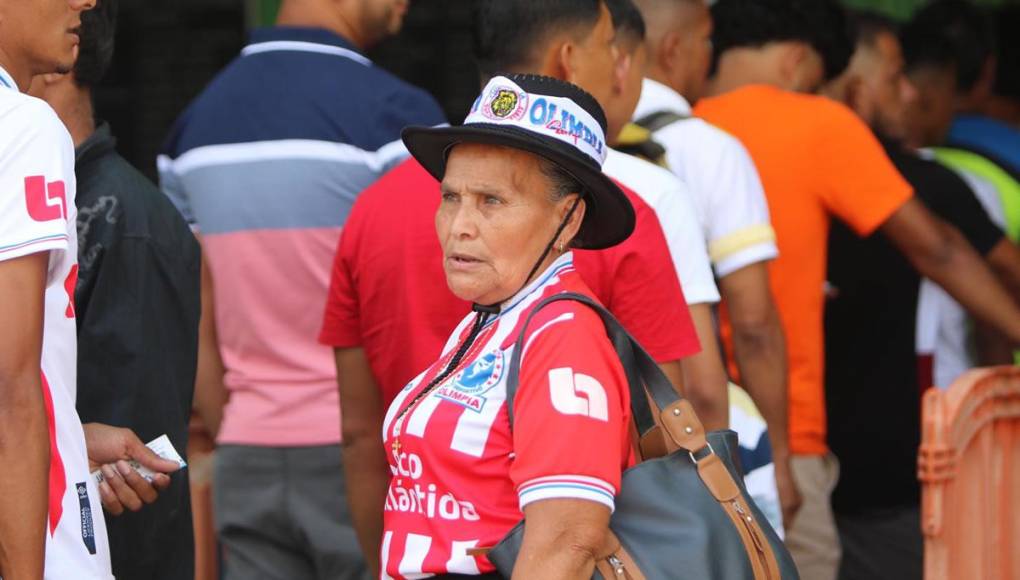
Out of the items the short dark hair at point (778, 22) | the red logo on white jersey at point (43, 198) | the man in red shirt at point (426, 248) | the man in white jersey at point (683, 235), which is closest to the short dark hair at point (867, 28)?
the short dark hair at point (778, 22)

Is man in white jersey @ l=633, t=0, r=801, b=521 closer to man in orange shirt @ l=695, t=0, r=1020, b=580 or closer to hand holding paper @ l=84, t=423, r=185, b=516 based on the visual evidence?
man in orange shirt @ l=695, t=0, r=1020, b=580

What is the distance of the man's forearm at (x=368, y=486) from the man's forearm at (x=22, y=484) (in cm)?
137

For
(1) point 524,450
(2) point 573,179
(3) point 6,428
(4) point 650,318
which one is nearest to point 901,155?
(4) point 650,318

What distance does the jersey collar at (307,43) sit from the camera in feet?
14.3

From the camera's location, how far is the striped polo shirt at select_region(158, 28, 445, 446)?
4191 mm

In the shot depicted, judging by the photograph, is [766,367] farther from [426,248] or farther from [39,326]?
[39,326]

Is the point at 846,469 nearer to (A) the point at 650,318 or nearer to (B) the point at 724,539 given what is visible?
(A) the point at 650,318

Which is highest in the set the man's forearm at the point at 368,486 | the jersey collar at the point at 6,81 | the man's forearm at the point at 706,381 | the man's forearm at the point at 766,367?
the jersey collar at the point at 6,81

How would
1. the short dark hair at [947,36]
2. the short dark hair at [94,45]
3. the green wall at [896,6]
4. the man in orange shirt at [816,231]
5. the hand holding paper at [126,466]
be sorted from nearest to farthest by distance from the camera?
the hand holding paper at [126,466] → the short dark hair at [94,45] → the man in orange shirt at [816,231] → the short dark hair at [947,36] → the green wall at [896,6]

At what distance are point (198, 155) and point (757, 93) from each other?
5.08 feet

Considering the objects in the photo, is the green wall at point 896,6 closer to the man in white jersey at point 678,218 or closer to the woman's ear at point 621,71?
the man in white jersey at point 678,218

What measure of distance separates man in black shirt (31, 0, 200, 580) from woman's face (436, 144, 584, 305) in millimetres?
837

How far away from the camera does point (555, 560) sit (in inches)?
92.9

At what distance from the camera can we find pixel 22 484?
2.36 meters
